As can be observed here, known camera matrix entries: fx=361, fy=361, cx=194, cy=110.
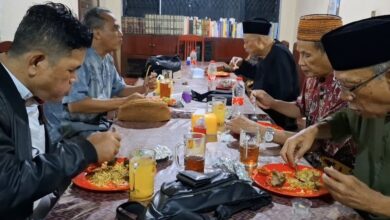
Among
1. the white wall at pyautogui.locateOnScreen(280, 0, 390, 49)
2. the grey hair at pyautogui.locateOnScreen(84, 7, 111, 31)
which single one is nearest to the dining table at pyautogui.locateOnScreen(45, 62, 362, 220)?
the grey hair at pyautogui.locateOnScreen(84, 7, 111, 31)

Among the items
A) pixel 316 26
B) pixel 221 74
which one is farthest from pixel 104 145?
pixel 221 74

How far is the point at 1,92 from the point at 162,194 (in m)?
0.55

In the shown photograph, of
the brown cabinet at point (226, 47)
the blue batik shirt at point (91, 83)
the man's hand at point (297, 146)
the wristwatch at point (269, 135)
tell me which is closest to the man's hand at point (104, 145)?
the man's hand at point (297, 146)

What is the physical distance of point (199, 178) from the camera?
111cm

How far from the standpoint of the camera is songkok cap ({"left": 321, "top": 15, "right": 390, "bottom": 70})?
3.59ft

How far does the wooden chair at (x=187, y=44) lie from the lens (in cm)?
586

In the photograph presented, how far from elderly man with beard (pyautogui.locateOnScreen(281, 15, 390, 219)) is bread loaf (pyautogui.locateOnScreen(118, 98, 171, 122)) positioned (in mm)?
807

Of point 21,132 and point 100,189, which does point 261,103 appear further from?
point 21,132

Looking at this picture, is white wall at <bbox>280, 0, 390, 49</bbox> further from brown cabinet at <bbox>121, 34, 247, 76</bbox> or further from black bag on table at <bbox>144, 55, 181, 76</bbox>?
black bag on table at <bbox>144, 55, 181, 76</bbox>

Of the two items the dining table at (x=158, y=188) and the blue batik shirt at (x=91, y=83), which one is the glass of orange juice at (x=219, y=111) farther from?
the blue batik shirt at (x=91, y=83)

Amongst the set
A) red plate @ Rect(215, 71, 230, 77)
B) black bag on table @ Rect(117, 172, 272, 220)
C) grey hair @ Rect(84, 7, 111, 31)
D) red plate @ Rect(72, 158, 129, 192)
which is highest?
grey hair @ Rect(84, 7, 111, 31)

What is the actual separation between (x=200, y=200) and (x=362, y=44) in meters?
0.70

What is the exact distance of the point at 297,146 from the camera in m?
1.52

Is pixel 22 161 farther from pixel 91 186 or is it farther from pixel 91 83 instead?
pixel 91 83
